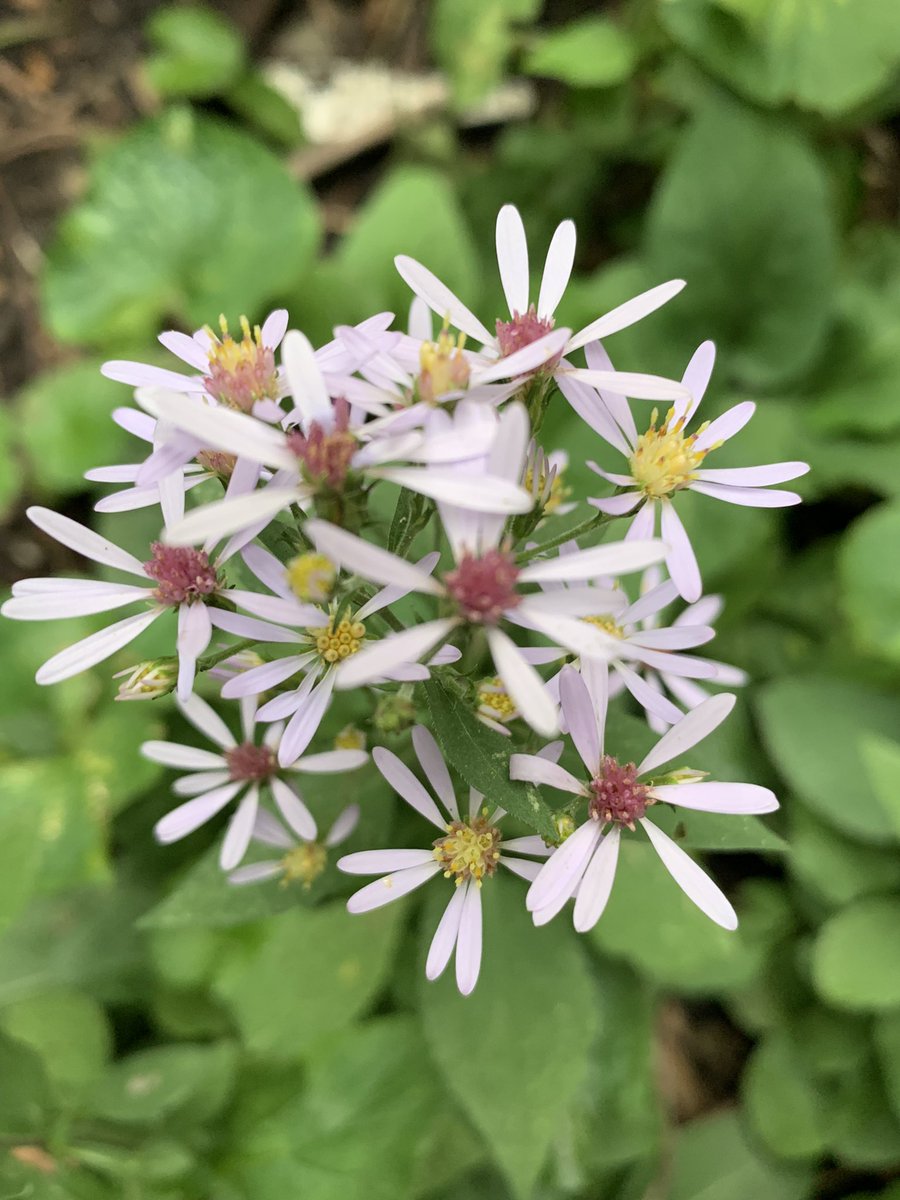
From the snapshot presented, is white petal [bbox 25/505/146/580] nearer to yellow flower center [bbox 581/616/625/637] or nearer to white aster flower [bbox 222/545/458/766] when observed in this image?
white aster flower [bbox 222/545/458/766]

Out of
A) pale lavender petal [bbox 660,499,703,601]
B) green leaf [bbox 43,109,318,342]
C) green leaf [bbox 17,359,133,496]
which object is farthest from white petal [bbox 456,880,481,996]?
green leaf [bbox 43,109,318,342]

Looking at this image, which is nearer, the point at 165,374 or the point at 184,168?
the point at 165,374

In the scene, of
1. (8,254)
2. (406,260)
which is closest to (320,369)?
(406,260)

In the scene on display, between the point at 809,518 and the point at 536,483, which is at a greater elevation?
the point at 536,483

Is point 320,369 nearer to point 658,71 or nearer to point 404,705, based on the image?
point 404,705

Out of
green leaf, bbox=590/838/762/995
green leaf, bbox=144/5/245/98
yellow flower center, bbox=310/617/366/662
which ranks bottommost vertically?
green leaf, bbox=590/838/762/995

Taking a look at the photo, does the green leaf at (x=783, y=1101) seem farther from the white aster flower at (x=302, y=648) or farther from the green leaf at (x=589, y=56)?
the green leaf at (x=589, y=56)
